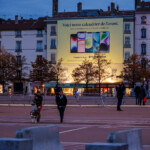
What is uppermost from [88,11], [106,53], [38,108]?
[88,11]

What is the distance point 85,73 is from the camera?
3629 inches

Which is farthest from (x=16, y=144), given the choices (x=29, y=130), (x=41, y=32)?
(x=41, y=32)

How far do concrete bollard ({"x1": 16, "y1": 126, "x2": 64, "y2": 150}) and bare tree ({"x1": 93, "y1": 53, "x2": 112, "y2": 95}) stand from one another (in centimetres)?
8152

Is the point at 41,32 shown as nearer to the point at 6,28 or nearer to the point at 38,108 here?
the point at 6,28

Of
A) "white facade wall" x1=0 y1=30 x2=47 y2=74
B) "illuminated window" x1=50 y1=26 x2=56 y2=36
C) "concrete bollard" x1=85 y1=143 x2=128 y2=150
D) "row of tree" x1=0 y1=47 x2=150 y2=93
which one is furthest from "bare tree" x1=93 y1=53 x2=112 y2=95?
"concrete bollard" x1=85 y1=143 x2=128 y2=150

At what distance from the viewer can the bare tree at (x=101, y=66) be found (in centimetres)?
9175

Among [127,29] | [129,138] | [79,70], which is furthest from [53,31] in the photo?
[129,138]

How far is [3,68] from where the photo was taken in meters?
95.8

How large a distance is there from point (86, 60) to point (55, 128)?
285 ft

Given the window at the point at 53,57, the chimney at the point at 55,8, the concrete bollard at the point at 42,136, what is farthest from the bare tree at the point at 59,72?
the concrete bollard at the point at 42,136

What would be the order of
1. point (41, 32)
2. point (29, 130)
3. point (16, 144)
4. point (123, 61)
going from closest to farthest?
point (16, 144) → point (29, 130) → point (123, 61) → point (41, 32)

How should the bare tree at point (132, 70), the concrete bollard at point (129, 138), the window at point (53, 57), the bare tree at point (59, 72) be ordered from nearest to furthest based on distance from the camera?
the concrete bollard at point (129, 138) → the bare tree at point (132, 70) → the bare tree at point (59, 72) → the window at point (53, 57)

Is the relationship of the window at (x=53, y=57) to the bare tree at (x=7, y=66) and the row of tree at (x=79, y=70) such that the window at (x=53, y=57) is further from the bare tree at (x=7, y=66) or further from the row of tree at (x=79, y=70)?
the bare tree at (x=7, y=66)

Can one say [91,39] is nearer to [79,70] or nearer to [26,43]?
[79,70]
